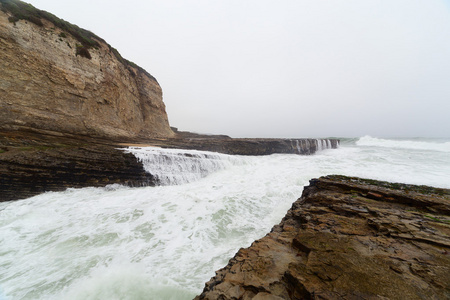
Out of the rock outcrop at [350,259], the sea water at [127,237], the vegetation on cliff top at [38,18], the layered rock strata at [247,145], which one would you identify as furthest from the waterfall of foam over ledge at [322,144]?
the vegetation on cliff top at [38,18]

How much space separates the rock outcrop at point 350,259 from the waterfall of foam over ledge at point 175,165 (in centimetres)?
660

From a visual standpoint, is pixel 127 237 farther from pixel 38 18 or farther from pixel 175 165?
pixel 38 18

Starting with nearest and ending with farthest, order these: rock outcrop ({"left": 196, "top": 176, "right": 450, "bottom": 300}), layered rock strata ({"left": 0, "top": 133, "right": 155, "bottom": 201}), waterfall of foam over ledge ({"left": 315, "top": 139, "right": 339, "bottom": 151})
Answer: rock outcrop ({"left": 196, "top": 176, "right": 450, "bottom": 300})
layered rock strata ({"left": 0, "top": 133, "right": 155, "bottom": 201})
waterfall of foam over ledge ({"left": 315, "top": 139, "right": 339, "bottom": 151})

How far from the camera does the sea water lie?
2.65m

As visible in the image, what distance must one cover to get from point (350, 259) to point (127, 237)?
4.37 meters

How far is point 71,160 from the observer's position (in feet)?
21.2

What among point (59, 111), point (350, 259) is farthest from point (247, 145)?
point (350, 259)

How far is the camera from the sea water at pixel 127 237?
8.69 feet

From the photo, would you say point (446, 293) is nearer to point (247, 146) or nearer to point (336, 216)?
point (336, 216)

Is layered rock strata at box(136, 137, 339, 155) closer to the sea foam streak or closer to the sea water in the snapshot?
the sea water

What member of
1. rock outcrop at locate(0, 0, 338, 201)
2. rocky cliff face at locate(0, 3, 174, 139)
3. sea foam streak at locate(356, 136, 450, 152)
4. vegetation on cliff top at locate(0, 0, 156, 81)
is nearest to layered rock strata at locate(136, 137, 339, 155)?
rock outcrop at locate(0, 0, 338, 201)

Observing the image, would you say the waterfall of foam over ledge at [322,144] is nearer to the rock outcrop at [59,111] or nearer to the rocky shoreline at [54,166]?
the rock outcrop at [59,111]

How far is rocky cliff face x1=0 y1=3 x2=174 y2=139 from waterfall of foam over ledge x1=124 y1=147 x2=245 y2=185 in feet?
19.0

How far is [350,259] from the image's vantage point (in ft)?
5.85
